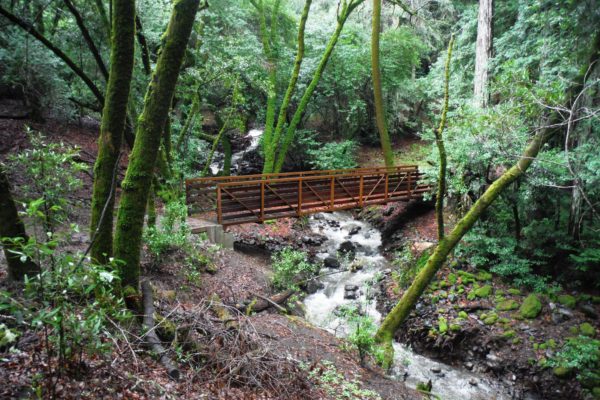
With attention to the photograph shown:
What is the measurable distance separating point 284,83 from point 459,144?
9292mm

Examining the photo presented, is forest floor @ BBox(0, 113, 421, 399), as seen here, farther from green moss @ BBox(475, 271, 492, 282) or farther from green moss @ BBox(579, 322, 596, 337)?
green moss @ BBox(475, 271, 492, 282)

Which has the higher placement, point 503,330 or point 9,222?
point 9,222

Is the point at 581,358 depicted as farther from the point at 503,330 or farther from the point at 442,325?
the point at 442,325

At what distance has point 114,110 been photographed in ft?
11.5

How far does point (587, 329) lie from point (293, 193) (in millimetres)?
7036

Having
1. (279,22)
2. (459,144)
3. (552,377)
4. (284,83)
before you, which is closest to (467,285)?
(552,377)

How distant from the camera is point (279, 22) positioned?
51.3 feet

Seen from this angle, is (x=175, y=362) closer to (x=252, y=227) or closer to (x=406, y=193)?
(x=252, y=227)

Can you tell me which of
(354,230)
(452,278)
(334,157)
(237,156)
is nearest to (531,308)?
(452,278)

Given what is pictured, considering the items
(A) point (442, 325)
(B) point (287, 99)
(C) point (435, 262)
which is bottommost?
(A) point (442, 325)

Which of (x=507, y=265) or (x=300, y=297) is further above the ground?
(x=507, y=265)

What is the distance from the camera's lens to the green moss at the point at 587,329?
21.6 ft

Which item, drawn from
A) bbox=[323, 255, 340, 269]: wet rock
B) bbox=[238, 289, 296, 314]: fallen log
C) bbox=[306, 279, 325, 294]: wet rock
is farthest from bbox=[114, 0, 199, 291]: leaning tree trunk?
bbox=[323, 255, 340, 269]: wet rock

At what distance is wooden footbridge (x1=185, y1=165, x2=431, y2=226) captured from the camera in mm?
8898
